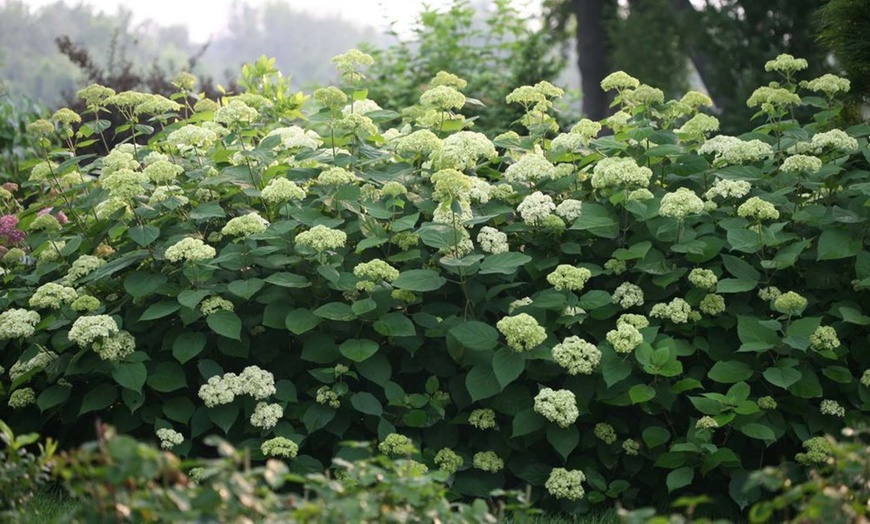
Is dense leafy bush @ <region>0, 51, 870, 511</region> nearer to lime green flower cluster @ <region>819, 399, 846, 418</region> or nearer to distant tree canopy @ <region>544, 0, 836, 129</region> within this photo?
lime green flower cluster @ <region>819, 399, 846, 418</region>

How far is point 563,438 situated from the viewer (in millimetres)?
3506

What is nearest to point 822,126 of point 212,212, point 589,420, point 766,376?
point 766,376

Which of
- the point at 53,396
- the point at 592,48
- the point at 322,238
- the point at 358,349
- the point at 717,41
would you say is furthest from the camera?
the point at 592,48

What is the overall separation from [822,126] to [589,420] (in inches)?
70.1

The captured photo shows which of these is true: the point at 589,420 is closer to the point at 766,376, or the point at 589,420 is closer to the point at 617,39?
the point at 766,376

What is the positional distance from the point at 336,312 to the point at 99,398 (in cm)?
93

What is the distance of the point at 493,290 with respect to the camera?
3.71 meters

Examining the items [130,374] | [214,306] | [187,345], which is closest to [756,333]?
[214,306]

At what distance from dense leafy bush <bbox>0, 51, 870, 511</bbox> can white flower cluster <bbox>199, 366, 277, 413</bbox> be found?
0.04 feet

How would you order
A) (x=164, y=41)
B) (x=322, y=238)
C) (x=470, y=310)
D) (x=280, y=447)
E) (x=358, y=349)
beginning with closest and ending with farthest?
(x=280, y=447) < (x=322, y=238) < (x=358, y=349) < (x=470, y=310) < (x=164, y=41)

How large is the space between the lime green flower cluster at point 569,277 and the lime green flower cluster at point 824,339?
0.83 meters

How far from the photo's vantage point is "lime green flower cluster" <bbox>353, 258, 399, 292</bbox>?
346 cm

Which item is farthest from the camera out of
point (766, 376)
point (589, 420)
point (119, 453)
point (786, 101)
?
point (786, 101)

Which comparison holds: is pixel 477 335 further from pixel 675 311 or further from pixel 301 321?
pixel 675 311
